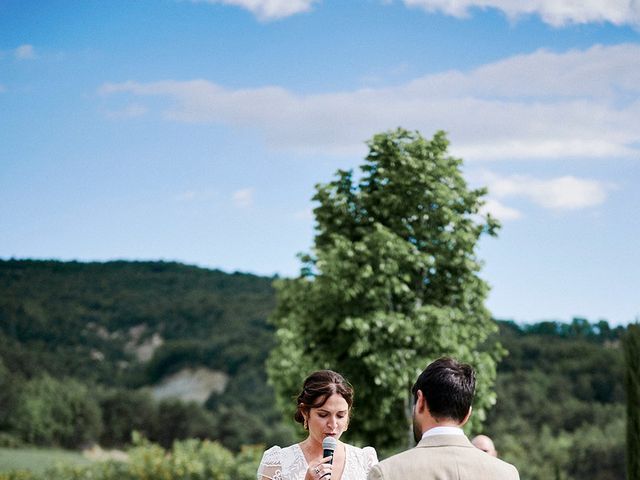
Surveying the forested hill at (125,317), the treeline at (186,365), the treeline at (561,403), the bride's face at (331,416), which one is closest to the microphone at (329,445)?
the bride's face at (331,416)

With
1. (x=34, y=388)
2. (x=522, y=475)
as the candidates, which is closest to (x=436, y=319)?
(x=522, y=475)

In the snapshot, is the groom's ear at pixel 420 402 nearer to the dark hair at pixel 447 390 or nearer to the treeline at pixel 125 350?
the dark hair at pixel 447 390

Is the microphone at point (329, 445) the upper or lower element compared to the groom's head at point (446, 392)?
lower

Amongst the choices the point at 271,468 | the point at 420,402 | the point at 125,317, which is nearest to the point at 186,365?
A: the point at 125,317

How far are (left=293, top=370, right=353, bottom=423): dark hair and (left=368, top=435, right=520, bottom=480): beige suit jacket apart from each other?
1.39 meters

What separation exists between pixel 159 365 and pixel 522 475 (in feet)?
72.6

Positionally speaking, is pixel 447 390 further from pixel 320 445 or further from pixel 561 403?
pixel 561 403

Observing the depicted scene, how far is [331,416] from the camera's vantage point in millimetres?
4484

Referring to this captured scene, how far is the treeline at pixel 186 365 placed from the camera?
93.1 feet

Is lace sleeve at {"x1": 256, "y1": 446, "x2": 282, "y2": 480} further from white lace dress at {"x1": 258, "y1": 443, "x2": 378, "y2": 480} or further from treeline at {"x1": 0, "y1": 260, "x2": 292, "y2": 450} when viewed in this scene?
treeline at {"x1": 0, "y1": 260, "x2": 292, "y2": 450}

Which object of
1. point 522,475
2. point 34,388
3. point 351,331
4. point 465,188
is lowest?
point 522,475

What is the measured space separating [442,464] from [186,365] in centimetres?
4049

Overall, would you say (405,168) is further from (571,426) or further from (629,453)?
(571,426)

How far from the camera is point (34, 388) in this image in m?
30.2
